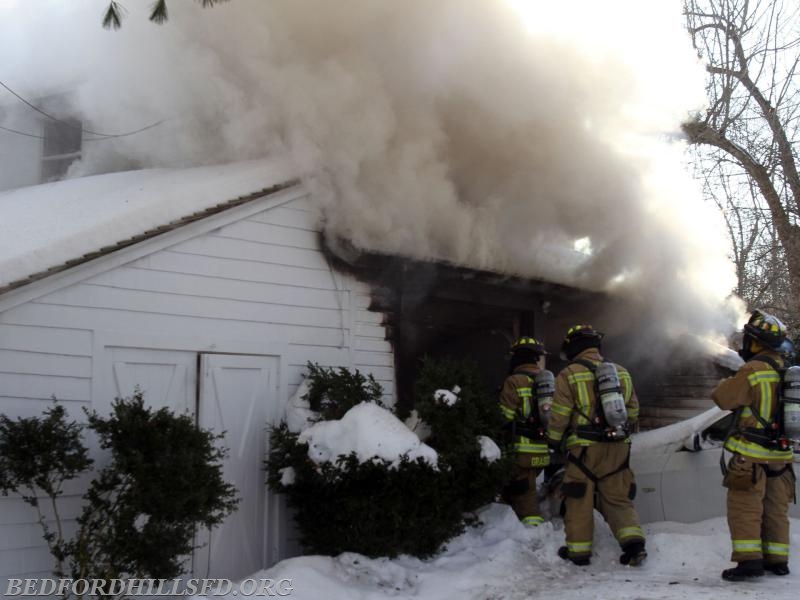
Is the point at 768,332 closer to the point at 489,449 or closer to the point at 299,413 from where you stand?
the point at 489,449

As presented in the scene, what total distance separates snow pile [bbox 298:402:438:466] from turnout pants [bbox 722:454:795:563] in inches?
82.3

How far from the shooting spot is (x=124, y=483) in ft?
17.0

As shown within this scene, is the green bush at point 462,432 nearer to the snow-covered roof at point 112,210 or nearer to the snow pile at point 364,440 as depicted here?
the snow pile at point 364,440

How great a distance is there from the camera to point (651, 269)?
33.7 feet

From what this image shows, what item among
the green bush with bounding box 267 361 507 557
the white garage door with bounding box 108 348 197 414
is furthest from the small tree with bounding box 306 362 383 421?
the white garage door with bounding box 108 348 197 414

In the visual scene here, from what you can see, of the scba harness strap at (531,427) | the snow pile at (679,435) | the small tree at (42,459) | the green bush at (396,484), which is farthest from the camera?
the scba harness strap at (531,427)

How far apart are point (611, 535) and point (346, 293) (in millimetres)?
3019

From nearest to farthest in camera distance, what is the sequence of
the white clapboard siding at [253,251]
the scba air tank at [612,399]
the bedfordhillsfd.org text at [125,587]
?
1. the bedfordhillsfd.org text at [125,587]
2. the scba air tank at [612,399]
3. the white clapboard siding at [253,251]

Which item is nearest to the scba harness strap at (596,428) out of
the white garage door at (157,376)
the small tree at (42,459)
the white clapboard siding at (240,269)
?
the white clapboard siding at (240,269)

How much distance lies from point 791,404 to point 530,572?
7.20 feet

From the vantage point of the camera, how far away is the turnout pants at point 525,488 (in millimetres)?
7246

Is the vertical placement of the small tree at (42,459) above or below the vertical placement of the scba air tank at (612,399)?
below

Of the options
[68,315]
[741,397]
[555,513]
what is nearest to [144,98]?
[68,315]

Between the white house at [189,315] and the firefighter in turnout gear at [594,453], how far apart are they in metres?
1.85
